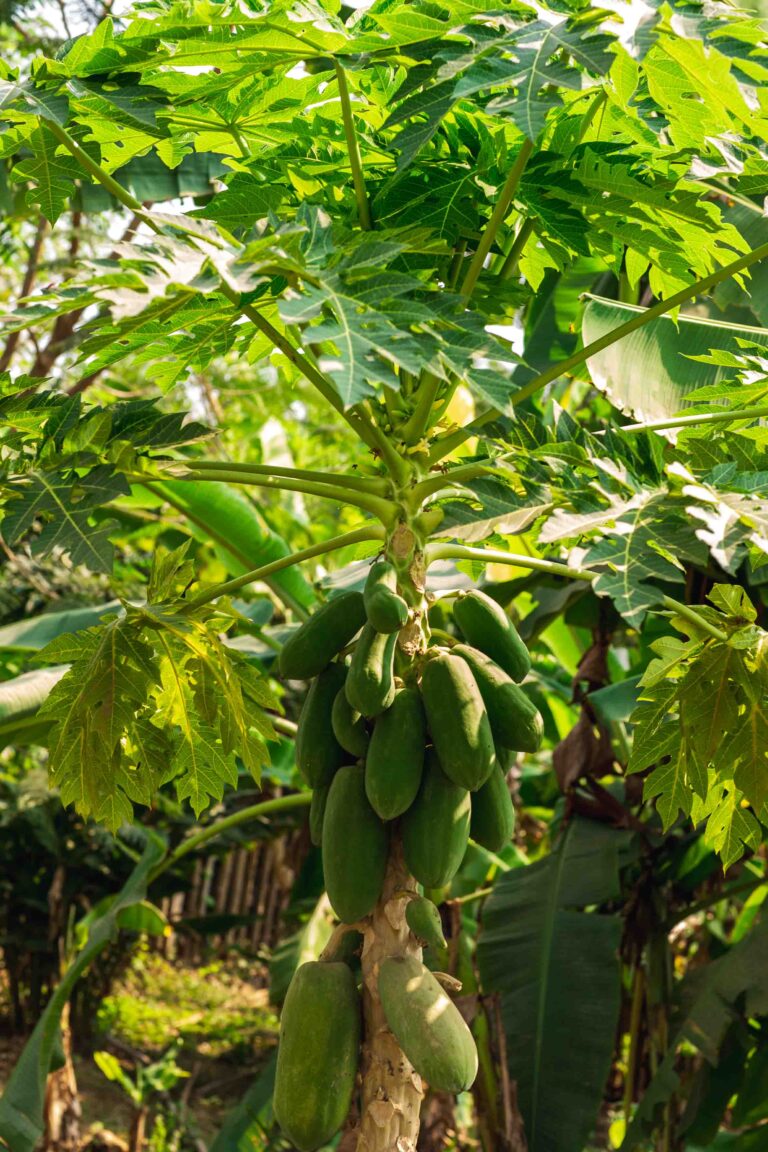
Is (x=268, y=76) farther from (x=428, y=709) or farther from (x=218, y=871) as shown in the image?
(x=218, y=871)

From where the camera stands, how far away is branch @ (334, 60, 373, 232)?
139 cm

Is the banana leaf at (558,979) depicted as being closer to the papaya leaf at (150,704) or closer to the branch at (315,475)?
the papaya leaf at (150,704)

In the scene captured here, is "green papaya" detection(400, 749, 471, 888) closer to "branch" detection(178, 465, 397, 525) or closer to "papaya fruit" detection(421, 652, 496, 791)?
"papaya fruit" detection(421, 652, 496, 791)

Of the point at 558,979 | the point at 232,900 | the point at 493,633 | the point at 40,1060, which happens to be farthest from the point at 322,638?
the point at 232,900

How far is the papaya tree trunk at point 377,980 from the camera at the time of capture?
4.34 feet

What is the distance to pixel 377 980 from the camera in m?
1.38

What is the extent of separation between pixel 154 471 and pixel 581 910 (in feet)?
6.65

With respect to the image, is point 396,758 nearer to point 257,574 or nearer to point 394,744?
point 394,744

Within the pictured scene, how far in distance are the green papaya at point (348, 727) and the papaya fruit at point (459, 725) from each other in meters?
0.10

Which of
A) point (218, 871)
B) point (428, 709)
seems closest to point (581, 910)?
point (428, 709)

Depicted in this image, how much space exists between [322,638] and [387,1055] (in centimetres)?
53

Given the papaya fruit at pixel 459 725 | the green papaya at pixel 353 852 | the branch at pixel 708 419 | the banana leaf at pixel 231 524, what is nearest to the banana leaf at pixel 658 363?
the branch at pixel 708 419

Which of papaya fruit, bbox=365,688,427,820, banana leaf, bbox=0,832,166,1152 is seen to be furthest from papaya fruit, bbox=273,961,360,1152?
banana leaf, bbox=0,832,166,1152

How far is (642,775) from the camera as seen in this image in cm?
320
